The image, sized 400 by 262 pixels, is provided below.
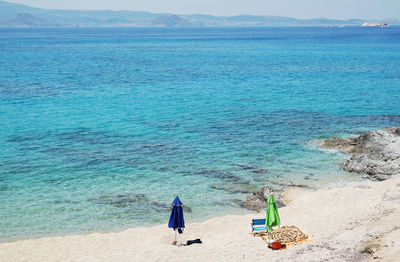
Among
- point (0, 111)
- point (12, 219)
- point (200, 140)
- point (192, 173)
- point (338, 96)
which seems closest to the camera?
point (12, 219)

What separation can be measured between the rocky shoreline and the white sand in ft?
4.85

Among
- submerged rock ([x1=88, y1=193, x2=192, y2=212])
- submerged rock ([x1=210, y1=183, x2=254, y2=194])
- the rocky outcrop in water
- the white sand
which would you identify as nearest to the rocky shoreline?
the rocky outcrop in water

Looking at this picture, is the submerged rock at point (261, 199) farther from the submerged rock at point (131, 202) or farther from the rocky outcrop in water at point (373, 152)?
the rocky outcrop in water at point (373, 152)

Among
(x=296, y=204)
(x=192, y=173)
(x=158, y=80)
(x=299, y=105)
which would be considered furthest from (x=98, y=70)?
(x=296, y=204)

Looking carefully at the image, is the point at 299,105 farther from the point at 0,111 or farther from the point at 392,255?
the point at 392,255

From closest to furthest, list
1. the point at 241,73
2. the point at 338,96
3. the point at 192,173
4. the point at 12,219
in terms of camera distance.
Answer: the point at 12,219, the point at 192,173, the point at 338,96, the point at 241,73

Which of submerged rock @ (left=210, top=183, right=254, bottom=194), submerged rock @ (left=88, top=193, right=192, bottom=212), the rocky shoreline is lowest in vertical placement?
submerged rock @ (left=88, top=193, right=192, bottom=212)

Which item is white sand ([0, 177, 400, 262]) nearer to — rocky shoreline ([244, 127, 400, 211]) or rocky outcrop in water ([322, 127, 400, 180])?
rocky shoreline ([244, 127, 400, 211])

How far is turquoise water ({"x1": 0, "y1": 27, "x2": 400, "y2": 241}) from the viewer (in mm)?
22547

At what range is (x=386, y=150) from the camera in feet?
93.4

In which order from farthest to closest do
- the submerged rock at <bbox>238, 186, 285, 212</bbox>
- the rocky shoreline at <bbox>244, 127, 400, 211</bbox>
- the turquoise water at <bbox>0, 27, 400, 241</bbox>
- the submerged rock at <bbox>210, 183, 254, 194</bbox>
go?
1. the submerged rock at <bbox>210, 183, 254, 194</bbox>
2. the rocky shoreline at <bbox>244, 127, 400, 211</bbox>
3. the turquoise water at <bbox>0, 27, 400, 241</bbox>
4. the submerged rock at <bbox>238, 186, 285, 212</bbox>

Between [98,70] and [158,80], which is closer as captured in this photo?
[158,80]

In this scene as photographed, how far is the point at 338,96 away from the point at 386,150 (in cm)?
2468

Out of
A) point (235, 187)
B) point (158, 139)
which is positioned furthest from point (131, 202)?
point (158, 139)
